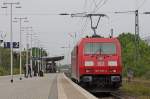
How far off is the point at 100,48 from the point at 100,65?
1.39 meters

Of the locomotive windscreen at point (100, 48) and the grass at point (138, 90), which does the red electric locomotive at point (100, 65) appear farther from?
the grass at point (138, 90)

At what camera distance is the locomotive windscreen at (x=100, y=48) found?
32.1 m

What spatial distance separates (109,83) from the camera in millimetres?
31047

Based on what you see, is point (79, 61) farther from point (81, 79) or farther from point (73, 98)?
point (73, 98)

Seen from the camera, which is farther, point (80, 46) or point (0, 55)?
point (0, 55)

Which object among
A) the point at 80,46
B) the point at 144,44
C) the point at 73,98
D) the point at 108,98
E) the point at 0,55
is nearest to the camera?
the point at 73,98

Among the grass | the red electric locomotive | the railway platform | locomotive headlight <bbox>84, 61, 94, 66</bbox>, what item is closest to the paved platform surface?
the railway platform

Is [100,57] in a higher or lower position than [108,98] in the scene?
higher

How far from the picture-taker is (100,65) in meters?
31.3

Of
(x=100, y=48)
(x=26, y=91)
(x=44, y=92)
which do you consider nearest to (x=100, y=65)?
(x=100, y=48)

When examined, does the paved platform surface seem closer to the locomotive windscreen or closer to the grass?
the locomotive windscreen

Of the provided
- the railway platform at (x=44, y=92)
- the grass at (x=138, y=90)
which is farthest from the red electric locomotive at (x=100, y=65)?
the grass at (x=138, y=90)

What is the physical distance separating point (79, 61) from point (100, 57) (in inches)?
52.1

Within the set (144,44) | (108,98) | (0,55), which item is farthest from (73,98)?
(144,44)
